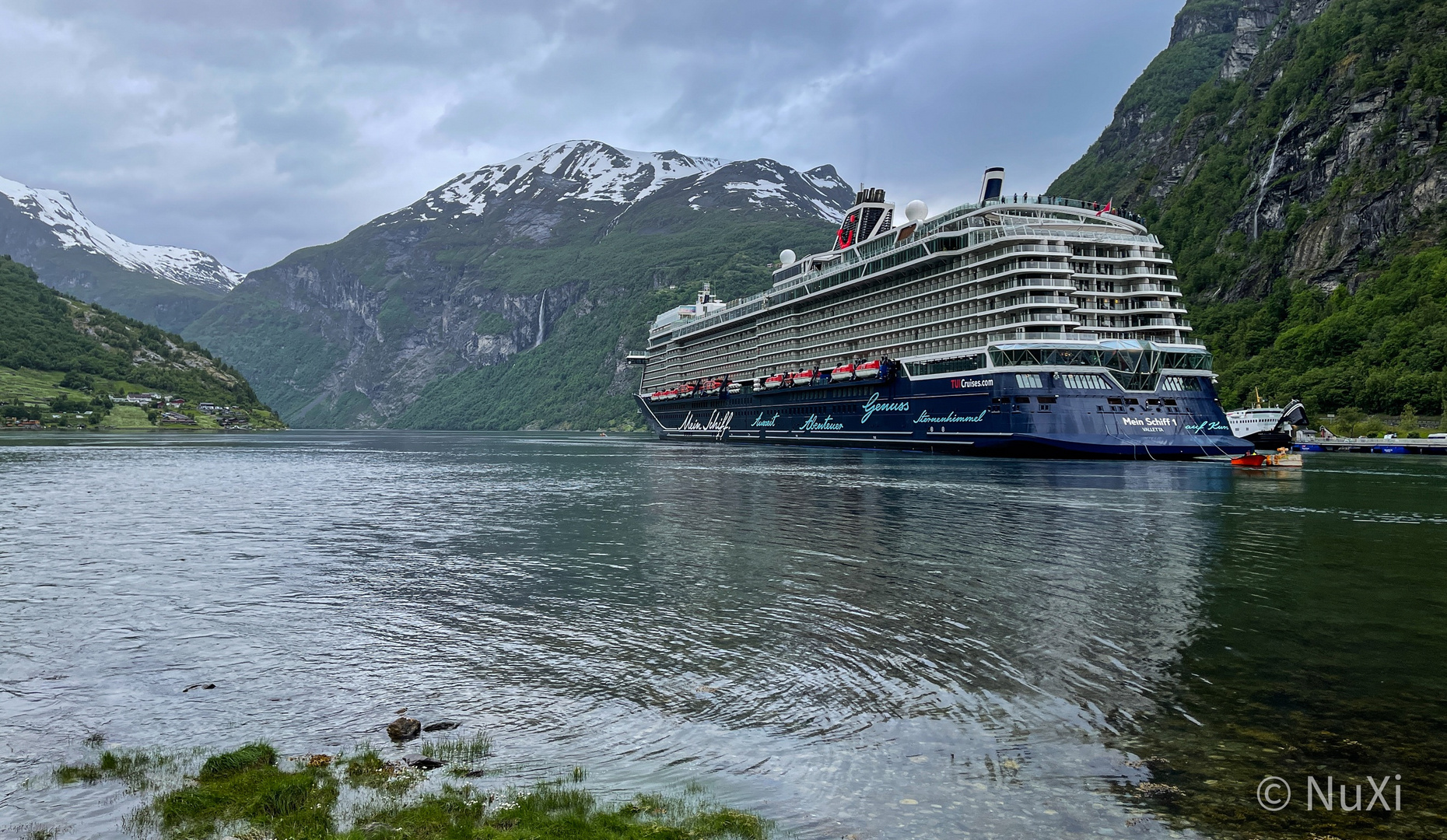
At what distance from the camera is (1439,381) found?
107 metres

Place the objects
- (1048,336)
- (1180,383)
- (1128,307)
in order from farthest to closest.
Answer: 1. (1128,307)
2. (1048,336)
3. (1180,383)

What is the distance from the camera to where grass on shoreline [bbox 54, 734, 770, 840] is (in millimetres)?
8633

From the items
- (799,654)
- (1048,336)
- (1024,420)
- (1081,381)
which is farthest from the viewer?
(1048,336)

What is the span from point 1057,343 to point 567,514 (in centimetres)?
5264

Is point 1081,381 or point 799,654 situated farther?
point 1081,381

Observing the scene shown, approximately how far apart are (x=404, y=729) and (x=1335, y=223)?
7337 inches

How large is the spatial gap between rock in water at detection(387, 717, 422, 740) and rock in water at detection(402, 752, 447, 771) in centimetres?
76

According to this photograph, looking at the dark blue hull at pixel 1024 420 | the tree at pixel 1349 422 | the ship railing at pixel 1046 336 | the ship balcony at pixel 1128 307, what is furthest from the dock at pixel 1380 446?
the ship railing at pixel 1046 336

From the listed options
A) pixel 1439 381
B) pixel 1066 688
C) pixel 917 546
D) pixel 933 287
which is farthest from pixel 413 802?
pixel 1439 381

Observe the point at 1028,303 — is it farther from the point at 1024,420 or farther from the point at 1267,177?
the point at 1267,177

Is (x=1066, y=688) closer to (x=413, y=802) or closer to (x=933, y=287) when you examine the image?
(x=413, y=802)

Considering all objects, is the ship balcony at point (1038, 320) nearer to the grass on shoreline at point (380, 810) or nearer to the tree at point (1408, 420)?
the tree at point (1408, 420)

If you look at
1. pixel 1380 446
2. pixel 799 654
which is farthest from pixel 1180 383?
pixel 799 654

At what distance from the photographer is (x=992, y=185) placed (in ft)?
310
